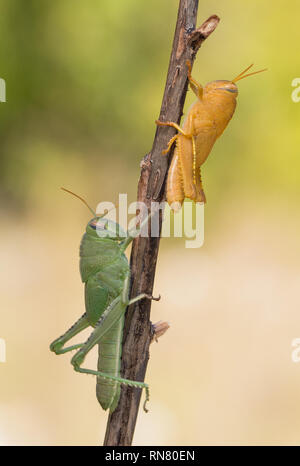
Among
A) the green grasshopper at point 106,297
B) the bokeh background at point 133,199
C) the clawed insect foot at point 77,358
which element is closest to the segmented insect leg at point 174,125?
the green grasshopper at point 106,297

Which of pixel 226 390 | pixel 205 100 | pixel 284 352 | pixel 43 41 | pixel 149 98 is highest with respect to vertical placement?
pixel 43 41

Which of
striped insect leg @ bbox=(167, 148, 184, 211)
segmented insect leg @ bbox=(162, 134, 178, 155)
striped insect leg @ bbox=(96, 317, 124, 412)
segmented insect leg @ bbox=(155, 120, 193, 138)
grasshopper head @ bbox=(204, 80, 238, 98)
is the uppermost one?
grasshopper head @ bbox=(204, 80, 238, 98)

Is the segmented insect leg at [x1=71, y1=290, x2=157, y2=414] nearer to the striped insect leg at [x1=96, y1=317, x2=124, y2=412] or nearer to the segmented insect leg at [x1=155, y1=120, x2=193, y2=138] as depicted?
the striped insect leg at [x1=96, y1=317, x2=124, y2=412]

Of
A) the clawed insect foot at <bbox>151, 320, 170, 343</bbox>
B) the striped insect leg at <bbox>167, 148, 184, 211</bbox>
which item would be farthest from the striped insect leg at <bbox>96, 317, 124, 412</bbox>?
the striped insect leg at <bbox>167, 148, 184, 211</bbox>

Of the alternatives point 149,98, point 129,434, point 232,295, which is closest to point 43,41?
point 149,98

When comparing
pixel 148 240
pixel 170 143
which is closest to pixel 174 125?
pixel 170 143

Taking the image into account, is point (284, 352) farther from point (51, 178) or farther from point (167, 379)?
point (51, 178)

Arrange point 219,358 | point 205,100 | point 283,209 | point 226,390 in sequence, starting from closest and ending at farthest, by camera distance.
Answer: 1. point 205,100
2. point 226,390
3. point 219,358
4. point 283,209
